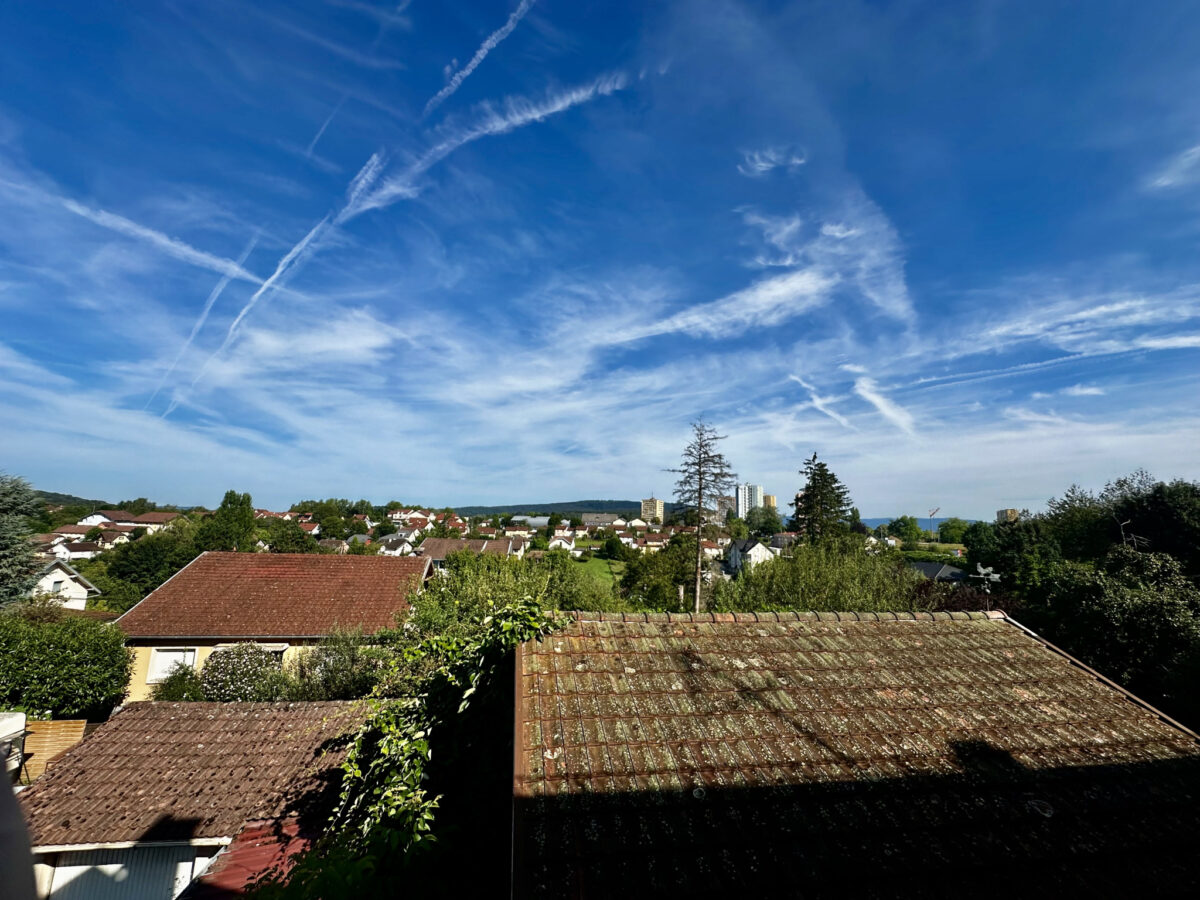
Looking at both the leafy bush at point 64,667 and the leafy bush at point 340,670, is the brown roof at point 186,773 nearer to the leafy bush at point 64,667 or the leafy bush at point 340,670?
the leafy bush at point 340,670

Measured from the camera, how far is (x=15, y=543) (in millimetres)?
23078

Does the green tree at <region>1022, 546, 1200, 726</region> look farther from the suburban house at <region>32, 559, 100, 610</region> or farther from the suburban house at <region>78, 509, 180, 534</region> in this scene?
the suburban house at <region>78, 509, 180, 534</region>

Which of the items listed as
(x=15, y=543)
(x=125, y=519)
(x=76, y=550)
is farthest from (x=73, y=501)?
(x=15, y=543)

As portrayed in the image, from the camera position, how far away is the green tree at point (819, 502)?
48.1 m

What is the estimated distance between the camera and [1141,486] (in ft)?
127

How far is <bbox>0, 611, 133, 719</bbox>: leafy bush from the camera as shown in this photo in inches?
677

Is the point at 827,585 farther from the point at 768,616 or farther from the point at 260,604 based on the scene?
the point at 260,604

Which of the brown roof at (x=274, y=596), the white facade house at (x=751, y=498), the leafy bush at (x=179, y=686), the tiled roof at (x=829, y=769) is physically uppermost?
the white facade house at (x=751, y=498)

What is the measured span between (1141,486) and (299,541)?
71005 mm

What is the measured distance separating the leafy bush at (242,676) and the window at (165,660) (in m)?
1.87

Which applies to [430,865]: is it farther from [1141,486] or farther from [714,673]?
[1141,486]

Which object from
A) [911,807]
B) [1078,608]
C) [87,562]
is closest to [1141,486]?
[1078,608]

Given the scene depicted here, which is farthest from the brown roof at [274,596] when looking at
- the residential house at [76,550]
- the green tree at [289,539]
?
the residential house at [76,550]

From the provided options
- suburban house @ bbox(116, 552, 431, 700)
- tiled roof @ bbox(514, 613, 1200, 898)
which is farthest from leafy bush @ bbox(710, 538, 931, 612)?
suburban house @ bbox(116, 552, 431, 700)
